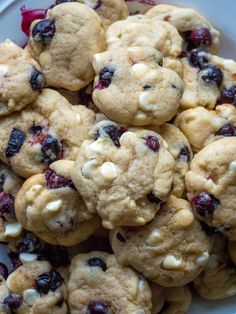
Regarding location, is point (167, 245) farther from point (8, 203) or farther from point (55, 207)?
point (8, 203)

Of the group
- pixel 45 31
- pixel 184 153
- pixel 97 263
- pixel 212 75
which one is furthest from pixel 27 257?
pixel 212 75

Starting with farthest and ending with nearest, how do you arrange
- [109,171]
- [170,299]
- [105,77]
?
[170,299]
[105,77]
[109,171]

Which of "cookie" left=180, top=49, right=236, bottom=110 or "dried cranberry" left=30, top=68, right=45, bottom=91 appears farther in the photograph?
"cookie" left=180, top=49, right=236, bottom=110

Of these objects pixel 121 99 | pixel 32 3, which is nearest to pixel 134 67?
pixel 121 99

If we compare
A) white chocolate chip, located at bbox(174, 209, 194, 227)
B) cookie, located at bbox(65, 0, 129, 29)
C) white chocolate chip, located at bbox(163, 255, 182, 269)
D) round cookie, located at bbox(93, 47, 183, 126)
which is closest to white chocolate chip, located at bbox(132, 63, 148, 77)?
round cookie, located at bbox(93, 47, 183, 126)

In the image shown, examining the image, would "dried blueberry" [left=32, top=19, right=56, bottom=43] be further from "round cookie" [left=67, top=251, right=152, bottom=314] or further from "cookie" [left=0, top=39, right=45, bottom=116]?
"round cookie" [left=67, top=251, right=152, bottom=314]

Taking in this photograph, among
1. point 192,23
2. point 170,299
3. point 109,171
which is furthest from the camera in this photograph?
point 192,23
